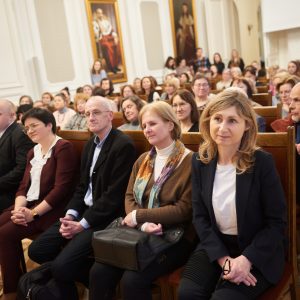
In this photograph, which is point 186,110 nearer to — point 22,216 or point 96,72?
point 22,216

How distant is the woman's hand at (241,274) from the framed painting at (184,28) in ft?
39.3

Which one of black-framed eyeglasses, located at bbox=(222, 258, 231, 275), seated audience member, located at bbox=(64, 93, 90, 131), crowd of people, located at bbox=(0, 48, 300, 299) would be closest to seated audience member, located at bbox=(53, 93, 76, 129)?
seated audience member, located at bbox=(64, 93, 90, 131)

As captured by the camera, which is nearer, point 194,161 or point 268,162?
point 268,162

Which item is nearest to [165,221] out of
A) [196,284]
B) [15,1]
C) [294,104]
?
[196,284]

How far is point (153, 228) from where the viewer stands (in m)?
2.17

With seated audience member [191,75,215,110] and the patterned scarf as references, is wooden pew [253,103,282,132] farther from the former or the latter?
the patterned scarf

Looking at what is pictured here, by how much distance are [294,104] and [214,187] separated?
120 cm

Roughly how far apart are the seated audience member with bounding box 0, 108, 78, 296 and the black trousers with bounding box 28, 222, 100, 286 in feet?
0.87

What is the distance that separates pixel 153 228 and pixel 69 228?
2.35 feet

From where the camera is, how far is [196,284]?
1.83 m

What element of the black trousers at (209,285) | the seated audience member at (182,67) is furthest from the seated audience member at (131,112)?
the seated audience member at (182,67)

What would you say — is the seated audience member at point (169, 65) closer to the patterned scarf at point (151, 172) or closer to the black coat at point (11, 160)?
the black coat at point (11, 160)

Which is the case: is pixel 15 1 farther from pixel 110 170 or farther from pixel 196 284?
pixel 196 284

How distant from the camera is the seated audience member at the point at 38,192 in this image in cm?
286
